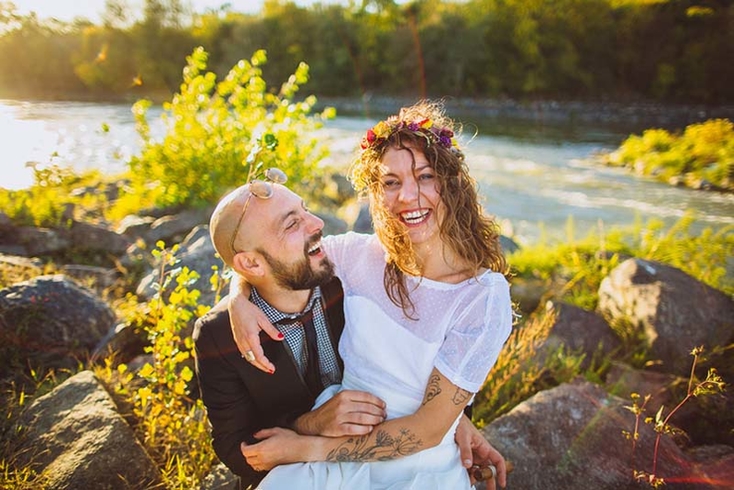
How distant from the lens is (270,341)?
1.80 meters

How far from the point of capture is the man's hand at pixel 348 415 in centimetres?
162

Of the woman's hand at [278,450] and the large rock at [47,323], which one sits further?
the large rock at [47,323]

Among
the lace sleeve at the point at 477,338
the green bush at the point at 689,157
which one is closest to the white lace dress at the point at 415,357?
the lace sleeve at the point at 477,338

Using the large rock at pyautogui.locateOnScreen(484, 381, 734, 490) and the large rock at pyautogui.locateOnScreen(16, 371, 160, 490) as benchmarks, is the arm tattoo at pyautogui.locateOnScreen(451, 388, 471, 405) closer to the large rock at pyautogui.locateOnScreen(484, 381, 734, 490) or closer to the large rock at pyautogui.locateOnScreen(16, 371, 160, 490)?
the large rock at pyautogui.locateOnScreen(484, 381, 734, 490)

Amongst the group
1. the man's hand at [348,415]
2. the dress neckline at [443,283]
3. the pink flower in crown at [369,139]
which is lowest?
the man's hand at [348,415]

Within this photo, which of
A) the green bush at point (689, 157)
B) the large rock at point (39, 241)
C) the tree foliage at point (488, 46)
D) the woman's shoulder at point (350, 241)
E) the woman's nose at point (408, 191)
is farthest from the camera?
the tree foliage at point (488, 46)

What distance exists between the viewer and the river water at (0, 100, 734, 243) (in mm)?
9070

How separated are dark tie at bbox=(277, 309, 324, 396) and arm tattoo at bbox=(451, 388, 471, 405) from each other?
2.00ft

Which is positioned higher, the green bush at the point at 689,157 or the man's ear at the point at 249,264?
the man's ear at the point at 249,264

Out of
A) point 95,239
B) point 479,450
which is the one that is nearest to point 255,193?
point 479,450

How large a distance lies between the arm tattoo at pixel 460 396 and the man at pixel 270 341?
0.90 ft

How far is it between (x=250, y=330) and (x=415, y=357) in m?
0.61

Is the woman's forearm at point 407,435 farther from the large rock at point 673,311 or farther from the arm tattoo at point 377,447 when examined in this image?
the large rock at point 673,311

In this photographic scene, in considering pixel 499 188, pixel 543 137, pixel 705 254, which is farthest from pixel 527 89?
pixel 705 254
